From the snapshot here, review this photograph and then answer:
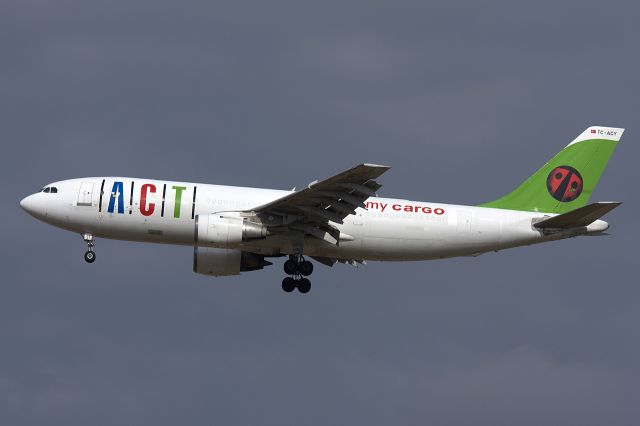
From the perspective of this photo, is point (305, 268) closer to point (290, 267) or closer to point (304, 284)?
point (290, 267)

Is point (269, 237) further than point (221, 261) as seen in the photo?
No

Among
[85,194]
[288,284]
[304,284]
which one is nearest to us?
[85,194]

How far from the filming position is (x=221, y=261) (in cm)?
5503

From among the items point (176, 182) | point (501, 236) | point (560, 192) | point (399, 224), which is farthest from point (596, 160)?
point (176, 182)

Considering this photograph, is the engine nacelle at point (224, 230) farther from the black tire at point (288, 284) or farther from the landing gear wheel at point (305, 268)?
the black tire at point (288, 284)

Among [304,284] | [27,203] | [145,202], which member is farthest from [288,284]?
[27,203]

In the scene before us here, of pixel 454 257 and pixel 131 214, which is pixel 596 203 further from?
pixel 131 214

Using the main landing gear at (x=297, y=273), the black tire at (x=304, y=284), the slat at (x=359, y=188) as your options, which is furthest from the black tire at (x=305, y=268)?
the slat at (x=359, y=188)

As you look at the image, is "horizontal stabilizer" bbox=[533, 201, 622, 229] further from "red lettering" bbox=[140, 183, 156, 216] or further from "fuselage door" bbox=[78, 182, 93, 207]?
"fuselage door" bbox=[78, 182, 93, 207]

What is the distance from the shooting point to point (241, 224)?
51.3 meters

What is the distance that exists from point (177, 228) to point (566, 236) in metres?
15.9

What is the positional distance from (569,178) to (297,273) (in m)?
12.8

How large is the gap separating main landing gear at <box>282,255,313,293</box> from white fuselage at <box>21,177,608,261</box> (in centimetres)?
51

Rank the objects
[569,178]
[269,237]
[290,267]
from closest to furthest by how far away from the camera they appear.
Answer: [269,237] < [290,267] < [569,178]
